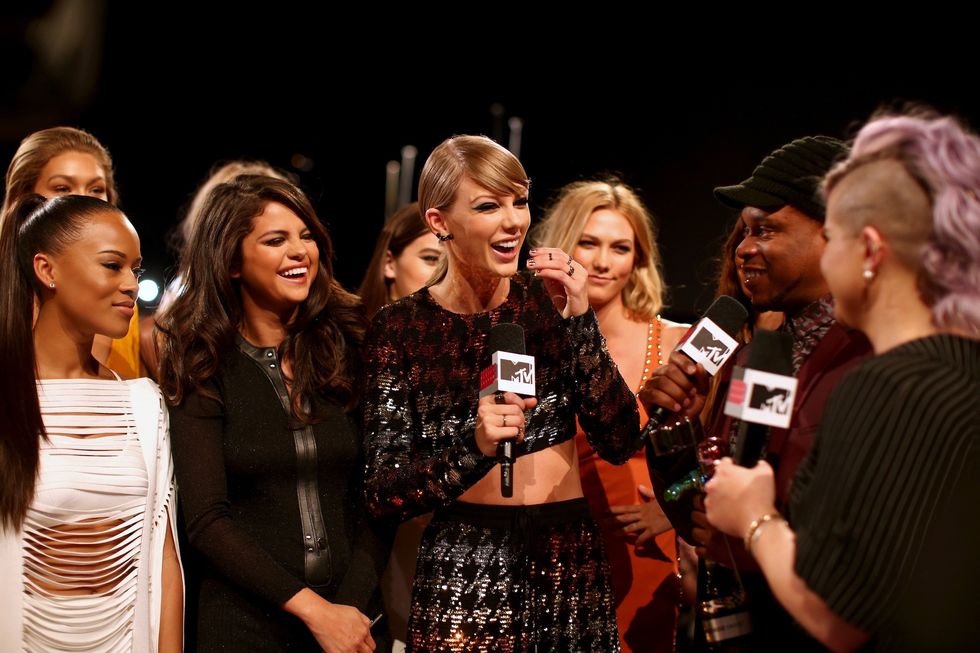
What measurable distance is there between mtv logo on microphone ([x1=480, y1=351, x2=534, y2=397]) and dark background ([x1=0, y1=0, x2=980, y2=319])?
9.16 ft

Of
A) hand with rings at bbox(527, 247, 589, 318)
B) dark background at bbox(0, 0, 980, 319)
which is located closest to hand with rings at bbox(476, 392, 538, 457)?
hand with rings at bbox(527, 247, 589, 318)

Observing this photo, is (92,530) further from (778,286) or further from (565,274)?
(778,286)

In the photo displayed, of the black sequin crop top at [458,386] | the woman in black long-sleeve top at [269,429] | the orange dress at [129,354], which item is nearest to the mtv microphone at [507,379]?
the black sequin crop top at [458,386]

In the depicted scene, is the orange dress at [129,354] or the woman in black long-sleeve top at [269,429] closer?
the woman in black long-sleeve top at [269,429]

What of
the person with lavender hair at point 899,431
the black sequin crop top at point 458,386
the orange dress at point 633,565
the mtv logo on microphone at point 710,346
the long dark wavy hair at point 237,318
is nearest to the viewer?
the person with lavender hair at point 899,431

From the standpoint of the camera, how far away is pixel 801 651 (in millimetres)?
1611

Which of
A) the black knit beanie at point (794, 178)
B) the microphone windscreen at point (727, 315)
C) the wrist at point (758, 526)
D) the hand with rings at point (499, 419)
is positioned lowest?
the wrist at point (758, 526)

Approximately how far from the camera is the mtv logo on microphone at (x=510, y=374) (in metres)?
1.87

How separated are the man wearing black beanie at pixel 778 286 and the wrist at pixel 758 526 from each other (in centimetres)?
34

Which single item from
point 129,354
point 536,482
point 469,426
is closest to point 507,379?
point 469,426

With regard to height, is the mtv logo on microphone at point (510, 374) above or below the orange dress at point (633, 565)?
above

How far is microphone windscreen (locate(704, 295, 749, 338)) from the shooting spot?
1995 millimetres

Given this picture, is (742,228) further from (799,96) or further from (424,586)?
(799,96)

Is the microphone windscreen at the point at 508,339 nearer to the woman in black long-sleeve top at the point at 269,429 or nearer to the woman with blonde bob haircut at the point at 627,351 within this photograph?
the woman in black long-sleeve top at the point at 269,429
